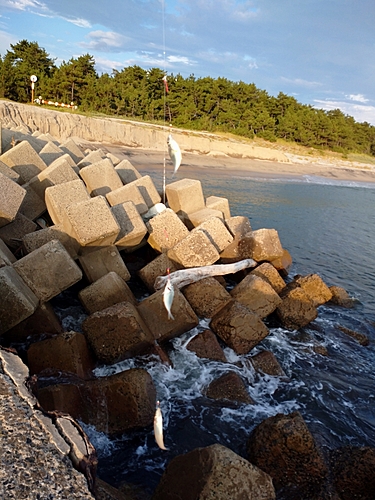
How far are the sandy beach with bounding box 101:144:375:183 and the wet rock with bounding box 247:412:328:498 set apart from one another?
712 inches

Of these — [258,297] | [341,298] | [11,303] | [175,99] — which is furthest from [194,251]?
[175,99]

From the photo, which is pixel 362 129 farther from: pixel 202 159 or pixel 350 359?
pixel 350 359

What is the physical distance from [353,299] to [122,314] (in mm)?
6399

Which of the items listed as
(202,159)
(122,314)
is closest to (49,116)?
(202,159)

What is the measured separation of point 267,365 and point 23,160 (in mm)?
6457

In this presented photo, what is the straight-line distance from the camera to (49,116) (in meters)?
25.2

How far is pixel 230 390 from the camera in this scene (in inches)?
204

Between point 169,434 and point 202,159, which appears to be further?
point 202,159

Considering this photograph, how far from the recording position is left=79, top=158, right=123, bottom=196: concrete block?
816 centimetres

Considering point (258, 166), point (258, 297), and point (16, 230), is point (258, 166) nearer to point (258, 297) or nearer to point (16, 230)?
point (258, 297)

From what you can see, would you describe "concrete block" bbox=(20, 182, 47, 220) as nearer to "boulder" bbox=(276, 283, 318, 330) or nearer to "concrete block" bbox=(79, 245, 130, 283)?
"concrete block" bbox=(79, 245, 130, 283)

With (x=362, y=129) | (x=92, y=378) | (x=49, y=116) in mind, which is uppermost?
(x=362, y=129)

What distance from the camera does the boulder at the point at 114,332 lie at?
5.12 metres

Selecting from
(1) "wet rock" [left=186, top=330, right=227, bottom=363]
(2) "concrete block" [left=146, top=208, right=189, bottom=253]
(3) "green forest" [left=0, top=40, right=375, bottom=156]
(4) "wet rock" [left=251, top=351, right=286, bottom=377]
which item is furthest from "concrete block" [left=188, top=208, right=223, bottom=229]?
(3) "green forest" [left=0, top=40, right=375, bottom=156]
